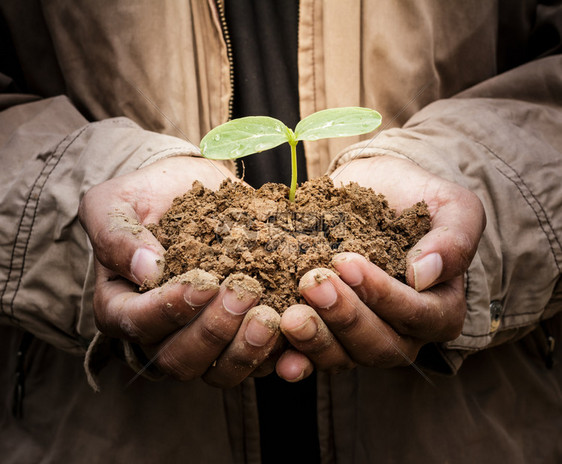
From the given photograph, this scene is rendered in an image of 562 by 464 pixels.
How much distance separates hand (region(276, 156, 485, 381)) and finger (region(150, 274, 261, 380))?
0.22 ft

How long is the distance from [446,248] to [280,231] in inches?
11.0

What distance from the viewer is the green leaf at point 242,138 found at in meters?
0.83

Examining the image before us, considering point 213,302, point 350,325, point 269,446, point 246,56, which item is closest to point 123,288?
point 213,302

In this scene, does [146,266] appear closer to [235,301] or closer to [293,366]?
[235,301]

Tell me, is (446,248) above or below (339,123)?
below

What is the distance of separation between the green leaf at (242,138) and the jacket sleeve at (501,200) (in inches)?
10.1

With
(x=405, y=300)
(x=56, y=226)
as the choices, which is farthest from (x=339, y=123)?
(x=56, y=226)

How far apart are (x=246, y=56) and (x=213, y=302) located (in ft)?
2.79

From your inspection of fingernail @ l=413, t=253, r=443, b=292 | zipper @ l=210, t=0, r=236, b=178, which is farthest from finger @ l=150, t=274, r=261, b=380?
zipper @ l=210, t=0, r=236, b=178

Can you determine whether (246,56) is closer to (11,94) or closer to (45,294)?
(11,94)

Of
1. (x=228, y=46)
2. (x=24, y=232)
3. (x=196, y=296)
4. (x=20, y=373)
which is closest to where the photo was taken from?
(x=196, y=296)

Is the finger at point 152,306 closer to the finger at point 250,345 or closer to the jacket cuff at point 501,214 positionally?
the finger at point 250,345

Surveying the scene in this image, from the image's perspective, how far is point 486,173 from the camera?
102 cm

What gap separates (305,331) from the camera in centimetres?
65
